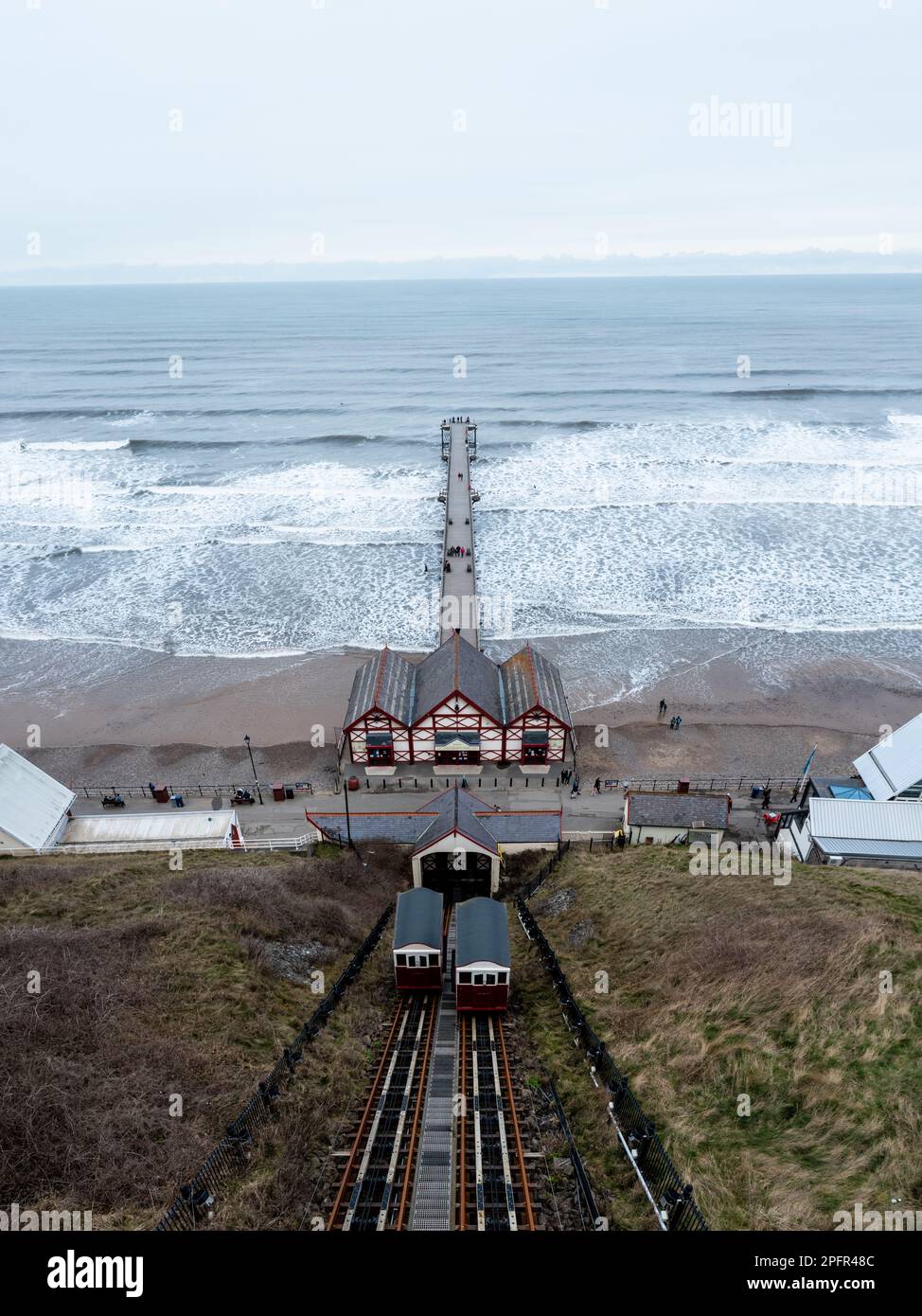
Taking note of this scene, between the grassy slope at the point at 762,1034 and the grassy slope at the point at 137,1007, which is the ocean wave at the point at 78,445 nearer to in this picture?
the grassy slope at the point at 137,1007

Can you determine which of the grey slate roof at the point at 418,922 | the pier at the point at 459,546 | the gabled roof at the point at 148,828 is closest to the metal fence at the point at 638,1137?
the grey slate roof at the point at 418,922

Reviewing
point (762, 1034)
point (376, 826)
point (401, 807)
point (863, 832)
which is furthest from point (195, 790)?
point (863, 832)

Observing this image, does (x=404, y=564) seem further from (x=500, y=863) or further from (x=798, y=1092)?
(x=798, y=1092)

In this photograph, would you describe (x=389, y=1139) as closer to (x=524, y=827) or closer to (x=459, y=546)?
(x=524, y=827)

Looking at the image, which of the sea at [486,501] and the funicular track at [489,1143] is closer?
the funicular track at [489,1143]

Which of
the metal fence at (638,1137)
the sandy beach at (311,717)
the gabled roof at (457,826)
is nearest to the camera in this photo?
the metal fence at (638,1137)
